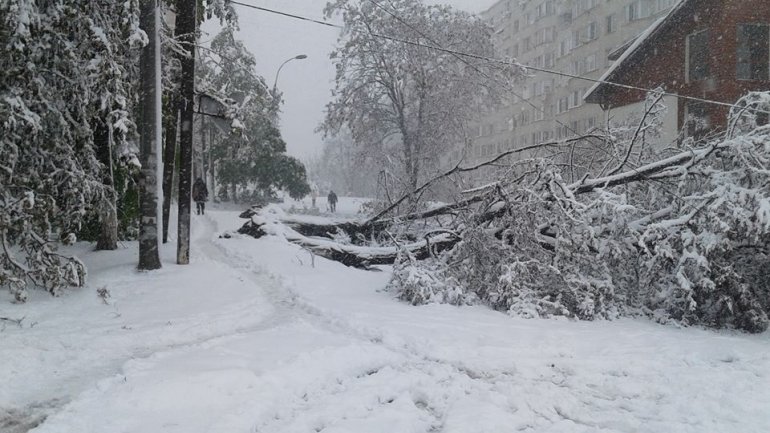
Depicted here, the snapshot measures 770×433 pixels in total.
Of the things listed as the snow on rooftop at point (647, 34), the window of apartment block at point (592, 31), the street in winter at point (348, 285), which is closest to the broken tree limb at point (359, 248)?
the street in winter at point (348, 285)

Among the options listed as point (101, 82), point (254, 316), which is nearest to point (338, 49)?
point (101, 82)

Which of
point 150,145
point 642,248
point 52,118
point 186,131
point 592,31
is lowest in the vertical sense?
point 642,248

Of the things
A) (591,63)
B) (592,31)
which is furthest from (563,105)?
(592,31)

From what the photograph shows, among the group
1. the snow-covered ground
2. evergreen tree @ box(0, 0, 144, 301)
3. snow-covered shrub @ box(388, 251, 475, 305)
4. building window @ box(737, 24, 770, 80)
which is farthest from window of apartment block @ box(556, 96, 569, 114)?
evergreen tree @ box(0, 0, 144, 301)

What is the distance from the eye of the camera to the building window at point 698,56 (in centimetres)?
1994

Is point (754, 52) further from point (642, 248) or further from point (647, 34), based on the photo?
point (642, 248)

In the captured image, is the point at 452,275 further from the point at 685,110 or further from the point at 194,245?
the point at 685,110

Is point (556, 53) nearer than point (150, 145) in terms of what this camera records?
No

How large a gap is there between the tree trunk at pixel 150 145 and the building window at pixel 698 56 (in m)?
19.8

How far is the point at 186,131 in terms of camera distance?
31.1ft

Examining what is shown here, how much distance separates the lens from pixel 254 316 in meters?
6.59

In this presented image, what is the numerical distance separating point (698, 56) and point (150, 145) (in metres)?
20.6

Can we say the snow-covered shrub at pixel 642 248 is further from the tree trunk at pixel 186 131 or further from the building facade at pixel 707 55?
the building facade at pixel 707 55

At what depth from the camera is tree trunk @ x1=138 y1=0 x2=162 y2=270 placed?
8703 millimetres
